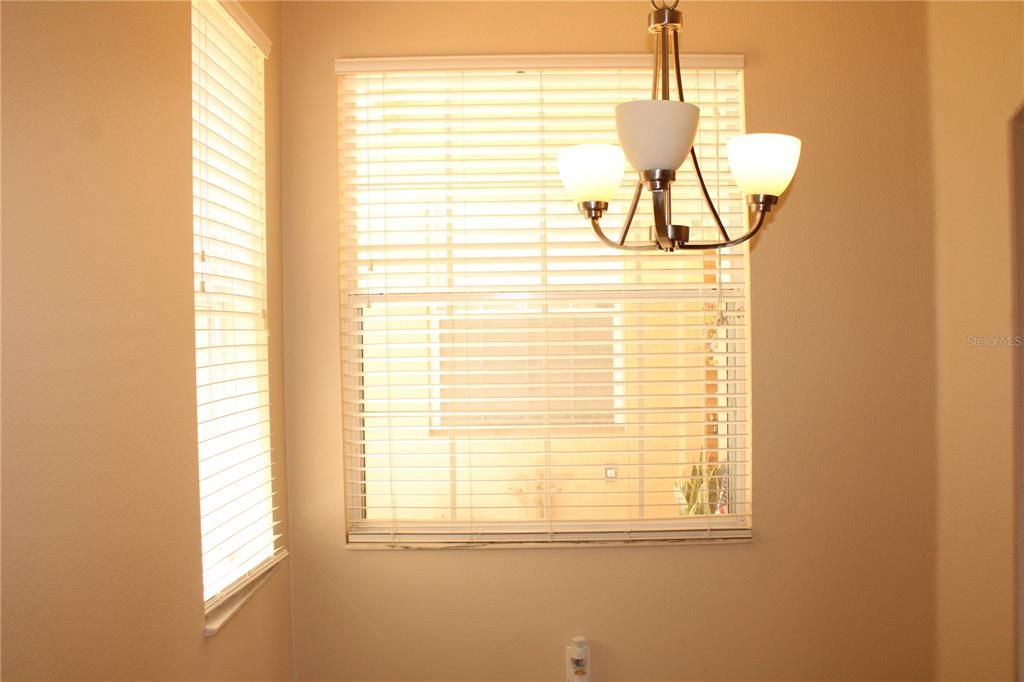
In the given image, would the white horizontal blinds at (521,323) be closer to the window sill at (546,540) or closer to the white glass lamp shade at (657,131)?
the window sill at (546,540)

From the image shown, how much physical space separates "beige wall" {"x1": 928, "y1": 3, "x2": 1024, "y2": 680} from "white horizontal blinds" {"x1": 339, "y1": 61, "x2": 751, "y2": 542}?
646 mm

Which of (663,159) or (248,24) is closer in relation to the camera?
(663,159)

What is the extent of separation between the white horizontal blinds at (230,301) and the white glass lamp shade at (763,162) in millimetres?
1326

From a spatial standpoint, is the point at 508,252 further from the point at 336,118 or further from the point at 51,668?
the point at 51,668

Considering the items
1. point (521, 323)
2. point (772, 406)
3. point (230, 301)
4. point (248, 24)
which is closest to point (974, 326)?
point (772, 406)

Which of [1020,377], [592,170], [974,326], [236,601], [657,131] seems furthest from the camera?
[974,326]

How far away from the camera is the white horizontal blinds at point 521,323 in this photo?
2568 mm

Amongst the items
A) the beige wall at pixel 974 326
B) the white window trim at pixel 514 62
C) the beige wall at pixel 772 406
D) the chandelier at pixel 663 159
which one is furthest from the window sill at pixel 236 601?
the beige wall at pixel 974 326

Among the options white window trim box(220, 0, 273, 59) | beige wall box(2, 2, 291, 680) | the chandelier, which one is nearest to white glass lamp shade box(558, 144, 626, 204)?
the chandelier

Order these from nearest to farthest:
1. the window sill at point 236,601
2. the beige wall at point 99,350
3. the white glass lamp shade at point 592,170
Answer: the beige wall at point 99,350 < the white glass lamp shade at point 592,170 < the window sill at point 236,601

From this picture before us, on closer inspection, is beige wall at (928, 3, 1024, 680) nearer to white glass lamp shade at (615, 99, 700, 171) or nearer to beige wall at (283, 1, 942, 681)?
beige wall at (283, 1, 942, 681)

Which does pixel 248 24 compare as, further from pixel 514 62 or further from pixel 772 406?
pixel 772 406

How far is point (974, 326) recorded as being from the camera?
2.37m

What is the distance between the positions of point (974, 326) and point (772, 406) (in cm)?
65
